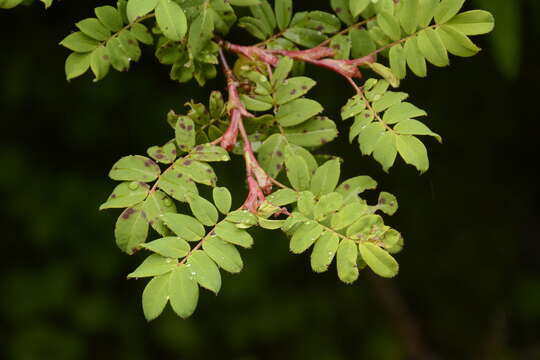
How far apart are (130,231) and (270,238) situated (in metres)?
1.76

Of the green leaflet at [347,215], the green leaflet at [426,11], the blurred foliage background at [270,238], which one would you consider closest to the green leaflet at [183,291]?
the green leaflet at [347,215]

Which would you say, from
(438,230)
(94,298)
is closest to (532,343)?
(438,230)

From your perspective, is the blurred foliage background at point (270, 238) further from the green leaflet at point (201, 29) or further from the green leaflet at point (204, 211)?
the green leaflet at point (204, 211)

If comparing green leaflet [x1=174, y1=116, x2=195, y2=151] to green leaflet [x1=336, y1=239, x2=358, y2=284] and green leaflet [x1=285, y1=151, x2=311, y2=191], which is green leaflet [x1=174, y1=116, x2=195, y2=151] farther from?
green leaflet [x1=336, y1=239, x2=358, y2=284]

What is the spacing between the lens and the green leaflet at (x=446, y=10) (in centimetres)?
94

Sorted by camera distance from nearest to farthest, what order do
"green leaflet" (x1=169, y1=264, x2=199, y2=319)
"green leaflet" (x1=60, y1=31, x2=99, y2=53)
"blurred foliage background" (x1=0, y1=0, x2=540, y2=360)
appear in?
1. "green leaflet" (x1=169, y1=264, x2=199, y2=319)
2. "green leaflet" (x1=60, y1=31, x2=99, y2=53)
3. "blurred foliage background" (x1=0, y1=0, x2=540, y2=360)

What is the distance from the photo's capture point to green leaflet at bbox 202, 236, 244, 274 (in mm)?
834

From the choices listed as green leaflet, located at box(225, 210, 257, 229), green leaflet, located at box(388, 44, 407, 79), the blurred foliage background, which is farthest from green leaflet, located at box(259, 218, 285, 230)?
the blurred foliage background

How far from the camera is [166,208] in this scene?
0.91m

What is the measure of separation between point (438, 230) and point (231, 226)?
218 cm

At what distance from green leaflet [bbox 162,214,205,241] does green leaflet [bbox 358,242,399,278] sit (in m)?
0.23

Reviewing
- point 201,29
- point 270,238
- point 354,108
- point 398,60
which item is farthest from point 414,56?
point 270,238

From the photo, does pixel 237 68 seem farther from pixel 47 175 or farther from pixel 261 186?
pixel 47 175

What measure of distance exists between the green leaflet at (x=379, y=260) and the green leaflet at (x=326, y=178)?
0.16 m
